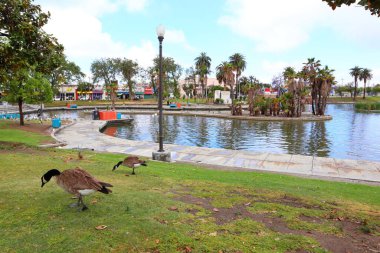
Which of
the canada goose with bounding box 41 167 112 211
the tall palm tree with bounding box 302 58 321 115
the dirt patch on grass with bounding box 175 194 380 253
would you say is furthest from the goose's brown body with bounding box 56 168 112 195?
the tall palm tree with bounding box 302 58 321 115

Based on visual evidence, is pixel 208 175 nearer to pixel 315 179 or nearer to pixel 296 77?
pixel 315 179

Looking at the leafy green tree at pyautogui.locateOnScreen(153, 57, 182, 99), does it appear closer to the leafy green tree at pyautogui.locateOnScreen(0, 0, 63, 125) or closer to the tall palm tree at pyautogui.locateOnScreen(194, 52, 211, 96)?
the tall palm tree at pyautogui.locateOnScreen(194, 52, 211, 96)

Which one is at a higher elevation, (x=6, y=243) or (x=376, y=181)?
(x=6, y=243)

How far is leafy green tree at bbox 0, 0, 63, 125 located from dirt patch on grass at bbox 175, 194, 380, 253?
727 cm

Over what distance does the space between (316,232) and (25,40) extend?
396 inches

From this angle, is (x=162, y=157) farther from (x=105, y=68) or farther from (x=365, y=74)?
(x=365, y=74)

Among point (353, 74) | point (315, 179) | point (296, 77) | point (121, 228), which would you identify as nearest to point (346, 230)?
point (121, 228)

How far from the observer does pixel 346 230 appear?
5.53 meters

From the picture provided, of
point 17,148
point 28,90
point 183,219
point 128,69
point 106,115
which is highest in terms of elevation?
point 128,69

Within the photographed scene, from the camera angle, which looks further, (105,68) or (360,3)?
(105,68)

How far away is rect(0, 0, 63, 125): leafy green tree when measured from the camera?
972 cm

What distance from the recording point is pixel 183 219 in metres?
5.61

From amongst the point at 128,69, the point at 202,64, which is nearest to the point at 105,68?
the point at 128,69

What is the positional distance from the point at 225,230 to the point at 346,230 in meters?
2.24
